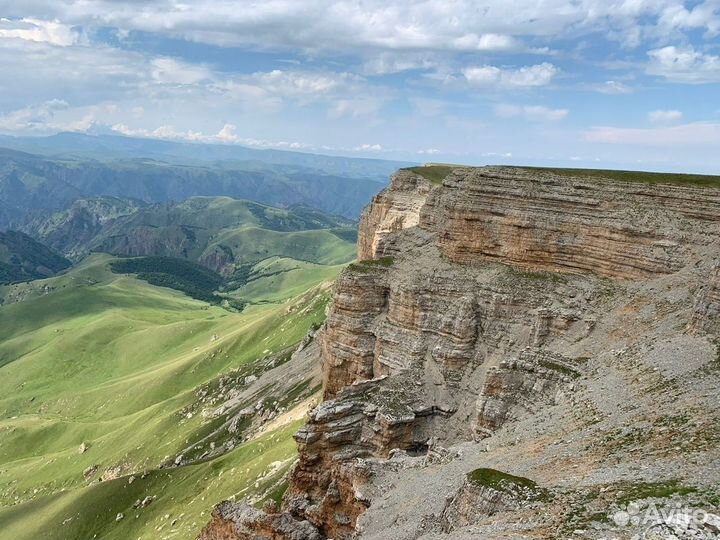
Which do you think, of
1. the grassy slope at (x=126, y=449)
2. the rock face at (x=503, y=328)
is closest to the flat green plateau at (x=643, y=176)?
the rock face at (x=503, y=328)

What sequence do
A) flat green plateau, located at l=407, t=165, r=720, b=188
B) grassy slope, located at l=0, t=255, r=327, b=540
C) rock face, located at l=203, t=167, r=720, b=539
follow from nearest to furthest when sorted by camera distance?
rock face, located at l=203, t=167, r=720, b=539
flat green plateau, located at l=407, t=165, r=720, b=188
grassy slope, located at l=0, t=255, r=327, b=540

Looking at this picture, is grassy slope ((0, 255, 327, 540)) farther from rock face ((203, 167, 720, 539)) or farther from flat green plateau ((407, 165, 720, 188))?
flat green plateau ((407, 165, 720, 188))

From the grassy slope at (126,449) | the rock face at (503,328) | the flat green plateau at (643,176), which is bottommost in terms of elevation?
the grassy slope at (126,449)

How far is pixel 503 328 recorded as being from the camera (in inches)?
2346

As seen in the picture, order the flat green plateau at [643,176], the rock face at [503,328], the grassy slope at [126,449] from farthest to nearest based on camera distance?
the grassy slope at [126,449] → the flat green plateau at [643,176] → the rock face at [503,328]

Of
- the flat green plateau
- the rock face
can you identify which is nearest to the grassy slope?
the rock face

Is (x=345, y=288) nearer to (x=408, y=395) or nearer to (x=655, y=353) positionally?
(x=408, y=395)

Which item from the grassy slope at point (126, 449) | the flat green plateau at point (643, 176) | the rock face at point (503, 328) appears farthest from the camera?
the grassy slope at point (126, 449)

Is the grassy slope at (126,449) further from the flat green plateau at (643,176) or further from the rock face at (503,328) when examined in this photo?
the flat green plateau at (643,176)

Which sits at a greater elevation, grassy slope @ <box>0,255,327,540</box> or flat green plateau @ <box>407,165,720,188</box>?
flat green plateau @ <box>407,165,720,188</box>

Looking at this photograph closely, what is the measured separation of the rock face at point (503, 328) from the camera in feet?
141

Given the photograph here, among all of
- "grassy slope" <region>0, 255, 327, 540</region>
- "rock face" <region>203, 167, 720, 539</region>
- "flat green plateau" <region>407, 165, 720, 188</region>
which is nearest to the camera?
"rock face" <region>203, 167, 720, 539</region>

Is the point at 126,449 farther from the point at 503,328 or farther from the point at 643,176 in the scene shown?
the point at 643,176

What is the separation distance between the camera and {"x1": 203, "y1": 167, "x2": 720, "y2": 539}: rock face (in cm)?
4294
